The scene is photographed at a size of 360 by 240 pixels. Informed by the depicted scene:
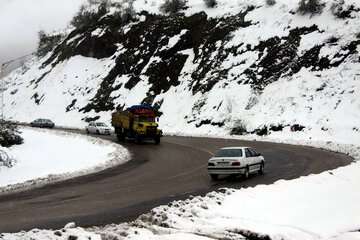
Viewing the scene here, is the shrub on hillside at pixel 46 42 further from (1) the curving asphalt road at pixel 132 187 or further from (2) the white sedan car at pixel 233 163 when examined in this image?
(2) the white sedan car at pixel 233 163

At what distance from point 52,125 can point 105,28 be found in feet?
74.2

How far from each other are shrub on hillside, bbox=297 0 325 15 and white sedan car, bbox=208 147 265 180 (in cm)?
3850

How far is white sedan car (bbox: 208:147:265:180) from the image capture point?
20.8 metres

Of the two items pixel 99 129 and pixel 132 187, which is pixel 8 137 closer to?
pixel 132 187

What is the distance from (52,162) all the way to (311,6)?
38785 mm

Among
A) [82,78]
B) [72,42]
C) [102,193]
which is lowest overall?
[102,193]

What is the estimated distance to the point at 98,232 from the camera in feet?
35.3

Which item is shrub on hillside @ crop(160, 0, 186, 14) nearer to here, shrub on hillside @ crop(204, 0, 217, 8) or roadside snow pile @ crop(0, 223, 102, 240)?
shrub on hillside @ crop(204, 0, 217, 8)

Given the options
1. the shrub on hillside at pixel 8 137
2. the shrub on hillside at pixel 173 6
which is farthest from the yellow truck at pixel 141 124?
the shrub on hillside at pixel 173 6

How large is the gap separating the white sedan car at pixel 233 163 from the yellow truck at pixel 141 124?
65.3 ft

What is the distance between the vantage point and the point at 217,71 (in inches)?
2292

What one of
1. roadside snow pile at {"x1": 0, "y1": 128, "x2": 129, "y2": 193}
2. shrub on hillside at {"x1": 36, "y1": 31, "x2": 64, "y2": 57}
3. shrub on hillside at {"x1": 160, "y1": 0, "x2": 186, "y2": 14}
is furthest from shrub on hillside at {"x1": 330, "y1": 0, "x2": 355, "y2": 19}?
shrub on hillside at {"x1": 36, "y1": 31, "x2": 64, "y2": 57}

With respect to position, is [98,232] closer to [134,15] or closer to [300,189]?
[300,189]

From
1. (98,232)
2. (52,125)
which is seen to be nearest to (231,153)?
(98,232)
